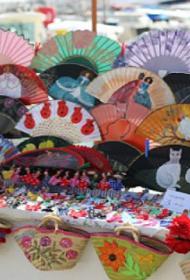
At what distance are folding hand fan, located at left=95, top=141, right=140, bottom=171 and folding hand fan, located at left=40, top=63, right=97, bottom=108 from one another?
14 centimetres

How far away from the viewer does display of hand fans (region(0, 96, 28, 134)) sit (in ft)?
4.70

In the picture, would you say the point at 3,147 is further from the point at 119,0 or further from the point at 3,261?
the point at 119,0

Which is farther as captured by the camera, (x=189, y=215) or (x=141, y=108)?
(x=141, y=108)

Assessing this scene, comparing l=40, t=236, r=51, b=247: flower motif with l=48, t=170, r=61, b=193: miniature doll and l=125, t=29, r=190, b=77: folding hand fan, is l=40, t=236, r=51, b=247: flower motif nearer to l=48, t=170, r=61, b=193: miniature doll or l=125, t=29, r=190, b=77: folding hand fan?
l=48, t=170, r=61, b=193: miniature doll

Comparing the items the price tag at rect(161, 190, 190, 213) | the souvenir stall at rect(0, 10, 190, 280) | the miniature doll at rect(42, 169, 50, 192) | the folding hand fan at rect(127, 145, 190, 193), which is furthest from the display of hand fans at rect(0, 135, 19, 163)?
the price tag at rect(161, 190, 190, 213)

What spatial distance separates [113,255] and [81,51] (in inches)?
24.4

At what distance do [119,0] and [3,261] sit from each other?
1040 cm

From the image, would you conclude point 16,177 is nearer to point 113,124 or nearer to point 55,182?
point 55,182

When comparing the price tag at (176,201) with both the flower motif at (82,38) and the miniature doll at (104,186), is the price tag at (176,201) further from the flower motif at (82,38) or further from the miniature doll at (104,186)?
the flower motif at (82,38)

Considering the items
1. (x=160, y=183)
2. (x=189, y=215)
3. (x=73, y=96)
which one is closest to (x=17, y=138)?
(x=73, y=96)

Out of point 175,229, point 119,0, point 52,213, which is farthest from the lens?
A: point 119,0

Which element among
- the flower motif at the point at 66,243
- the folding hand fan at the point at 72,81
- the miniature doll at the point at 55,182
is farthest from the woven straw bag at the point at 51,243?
the folding hand fan at the point at 72,81

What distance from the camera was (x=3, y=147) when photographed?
141cm

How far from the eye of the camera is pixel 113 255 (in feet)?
3.88
